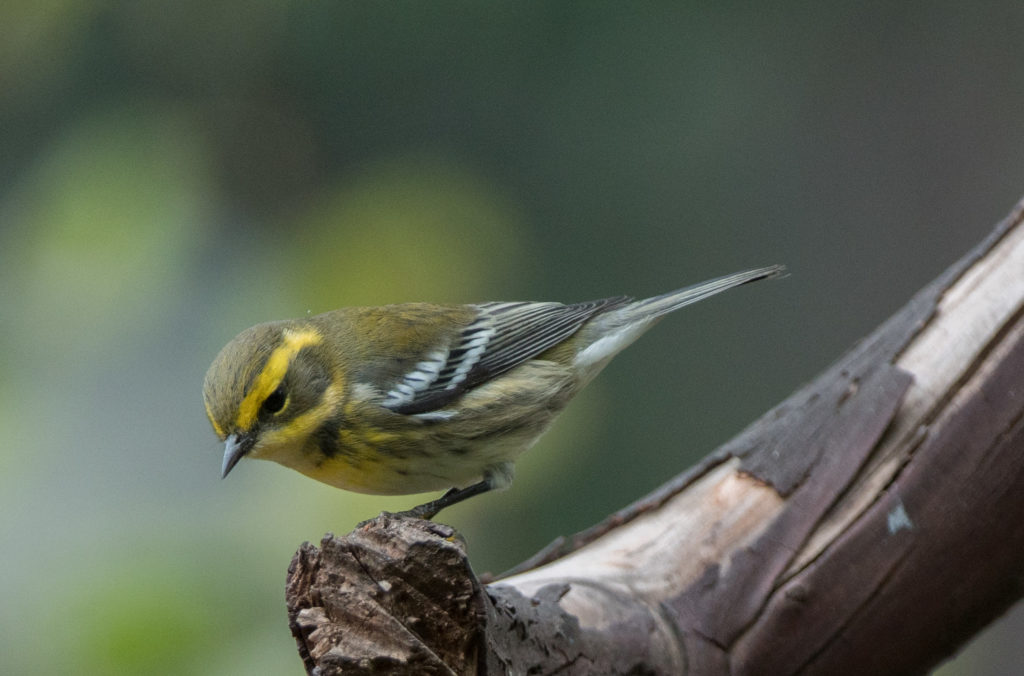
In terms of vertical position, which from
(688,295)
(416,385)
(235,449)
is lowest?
(235,449)

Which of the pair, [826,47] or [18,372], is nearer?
[18,372]

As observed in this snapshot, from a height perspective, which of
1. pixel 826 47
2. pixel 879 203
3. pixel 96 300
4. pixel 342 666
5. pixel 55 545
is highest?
pixel 826 47

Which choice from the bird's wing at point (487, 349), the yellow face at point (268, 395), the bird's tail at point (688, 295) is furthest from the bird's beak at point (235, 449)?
the bird's tail at point (688, 295)

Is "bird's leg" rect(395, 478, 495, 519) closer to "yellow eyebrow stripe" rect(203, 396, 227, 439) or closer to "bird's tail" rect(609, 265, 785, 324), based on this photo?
"yellow eyebrow stripe" rect(203, 396, 227, 439)

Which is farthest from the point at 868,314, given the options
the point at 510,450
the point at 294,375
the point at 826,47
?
the point at 294,375

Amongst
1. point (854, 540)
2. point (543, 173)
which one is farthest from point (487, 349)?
point (543, 173)

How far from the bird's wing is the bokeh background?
0.23 metres

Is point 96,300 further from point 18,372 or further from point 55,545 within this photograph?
point 55,545

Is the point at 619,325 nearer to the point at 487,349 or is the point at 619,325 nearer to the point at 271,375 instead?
the point at 487,349

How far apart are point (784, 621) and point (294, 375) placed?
55.6 inches

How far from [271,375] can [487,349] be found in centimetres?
78

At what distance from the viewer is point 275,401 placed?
2.79 m

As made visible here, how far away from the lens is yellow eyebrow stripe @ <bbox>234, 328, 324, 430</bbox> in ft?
8.82

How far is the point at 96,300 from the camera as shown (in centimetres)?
255
